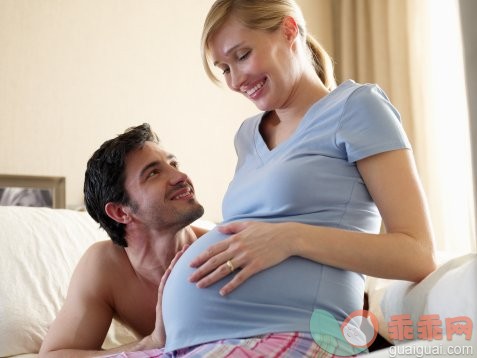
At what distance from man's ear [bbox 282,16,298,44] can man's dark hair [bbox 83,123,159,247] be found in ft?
1.44

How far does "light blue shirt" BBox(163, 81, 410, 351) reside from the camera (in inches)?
38.0

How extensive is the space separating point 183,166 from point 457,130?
4.57ft

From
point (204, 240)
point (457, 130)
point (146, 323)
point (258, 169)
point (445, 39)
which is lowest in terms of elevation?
point (146, 323)

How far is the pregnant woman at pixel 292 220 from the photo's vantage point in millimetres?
950

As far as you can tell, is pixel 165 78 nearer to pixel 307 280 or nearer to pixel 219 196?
pixel 219 196

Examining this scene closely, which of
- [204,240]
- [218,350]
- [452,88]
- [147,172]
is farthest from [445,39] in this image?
[218,350]

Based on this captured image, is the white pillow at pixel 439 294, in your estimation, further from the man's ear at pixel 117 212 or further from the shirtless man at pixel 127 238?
the man's ear at pixel 117 212

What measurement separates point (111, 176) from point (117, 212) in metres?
0.10

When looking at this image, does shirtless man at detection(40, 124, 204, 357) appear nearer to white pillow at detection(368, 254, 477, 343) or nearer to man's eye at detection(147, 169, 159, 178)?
man's eye at detection(147, 169, 159, 178)

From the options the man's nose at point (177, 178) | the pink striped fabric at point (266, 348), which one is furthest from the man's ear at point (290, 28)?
the pink striped fabric at point (266, 348)

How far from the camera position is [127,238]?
146 centimetres

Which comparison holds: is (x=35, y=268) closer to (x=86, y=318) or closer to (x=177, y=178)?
(x=86, y=318)

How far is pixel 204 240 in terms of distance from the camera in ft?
3.68

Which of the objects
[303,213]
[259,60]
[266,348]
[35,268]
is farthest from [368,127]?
[35,268]
